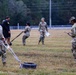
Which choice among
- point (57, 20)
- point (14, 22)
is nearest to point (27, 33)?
point (14, 22)

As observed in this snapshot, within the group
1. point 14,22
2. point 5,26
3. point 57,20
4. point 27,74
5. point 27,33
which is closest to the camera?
point 27,74

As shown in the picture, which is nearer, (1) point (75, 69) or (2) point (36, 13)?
(1) point (75, 69)

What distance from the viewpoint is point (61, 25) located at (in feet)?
331

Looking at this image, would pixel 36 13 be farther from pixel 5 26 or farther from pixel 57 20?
pixel 5 26

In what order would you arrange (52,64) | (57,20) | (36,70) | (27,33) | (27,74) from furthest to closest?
(57,20) < (27,33) < (52,64) < (36,70) < (27,74)

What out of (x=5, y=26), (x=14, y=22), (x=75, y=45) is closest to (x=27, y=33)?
(x=5, y=26)

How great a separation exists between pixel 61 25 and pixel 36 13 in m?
7.15

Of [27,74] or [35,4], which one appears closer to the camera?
[27,74]

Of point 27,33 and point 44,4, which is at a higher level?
point 27,33

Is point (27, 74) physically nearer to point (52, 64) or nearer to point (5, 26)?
point (52, 64)

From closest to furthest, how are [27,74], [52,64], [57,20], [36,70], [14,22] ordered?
1. [27,74]
2. [36,70]
3. [52,64]
4. [14,22]
5. [57,20]

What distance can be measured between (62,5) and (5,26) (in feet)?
267

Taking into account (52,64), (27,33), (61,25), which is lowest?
(61,25)

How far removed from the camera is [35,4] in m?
102
